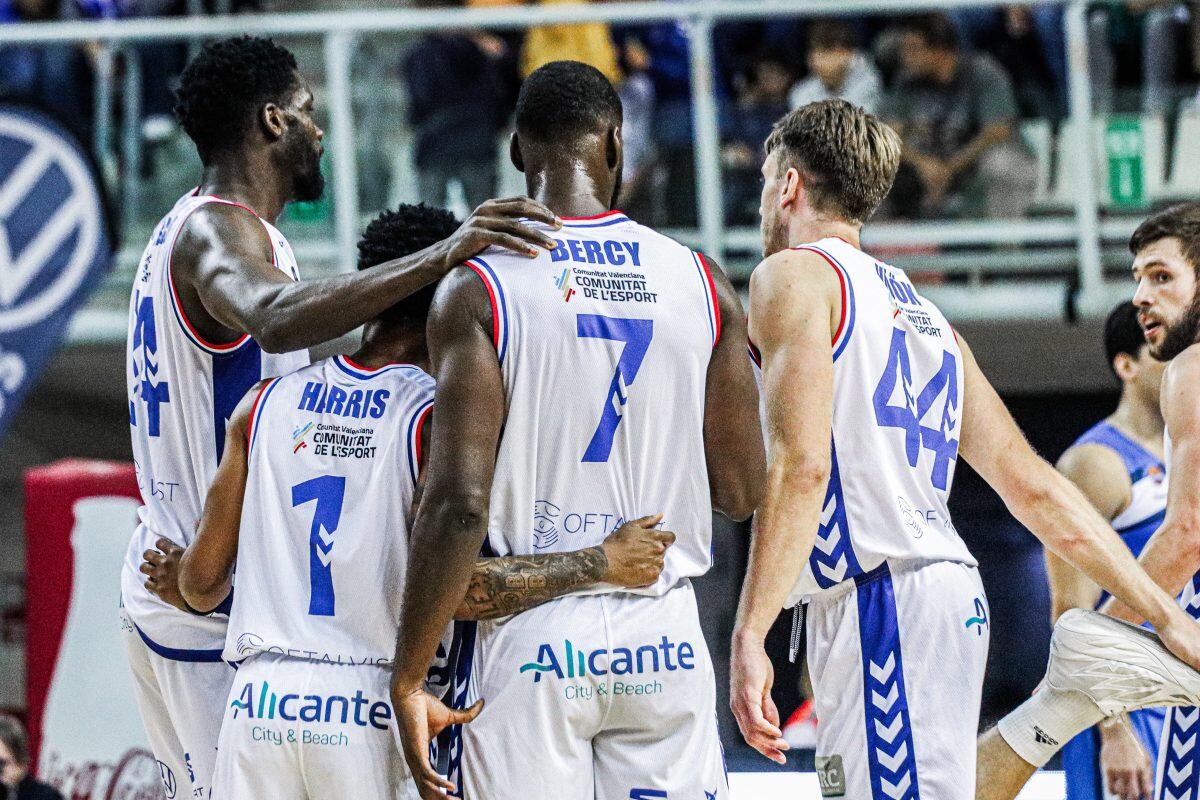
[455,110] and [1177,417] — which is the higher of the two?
[455,110]

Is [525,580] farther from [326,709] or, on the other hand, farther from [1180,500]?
[1180,500]

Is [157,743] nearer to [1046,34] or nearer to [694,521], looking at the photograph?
[694,521]

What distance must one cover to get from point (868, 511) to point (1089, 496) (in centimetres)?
232

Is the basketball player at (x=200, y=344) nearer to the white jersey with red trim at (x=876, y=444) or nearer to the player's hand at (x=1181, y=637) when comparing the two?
the white jersey with red trim at (x=876, y=444)

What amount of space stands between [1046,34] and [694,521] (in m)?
6.21

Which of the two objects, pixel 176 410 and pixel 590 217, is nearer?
pixel 590 217

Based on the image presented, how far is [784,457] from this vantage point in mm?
3338

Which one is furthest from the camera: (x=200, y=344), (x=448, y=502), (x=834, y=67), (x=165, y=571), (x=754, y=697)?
(x=834, y=67)

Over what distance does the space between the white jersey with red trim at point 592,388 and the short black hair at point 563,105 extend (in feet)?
0.73

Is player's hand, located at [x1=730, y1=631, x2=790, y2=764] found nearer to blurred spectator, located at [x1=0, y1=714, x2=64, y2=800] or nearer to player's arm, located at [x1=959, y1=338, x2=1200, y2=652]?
player's arm, located at [x1=959, y1=338, x2=1200, y2=652]

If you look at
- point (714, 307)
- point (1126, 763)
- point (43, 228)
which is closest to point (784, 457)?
point (714, 307)

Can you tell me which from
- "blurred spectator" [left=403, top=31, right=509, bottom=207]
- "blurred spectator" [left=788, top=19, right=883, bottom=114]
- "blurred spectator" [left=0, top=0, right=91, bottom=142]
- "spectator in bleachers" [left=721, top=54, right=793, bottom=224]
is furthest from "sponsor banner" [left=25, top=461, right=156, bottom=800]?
"blurred spectator" [left=788, top=19, right=883, bottom=114]

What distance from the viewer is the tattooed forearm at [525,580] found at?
303cm

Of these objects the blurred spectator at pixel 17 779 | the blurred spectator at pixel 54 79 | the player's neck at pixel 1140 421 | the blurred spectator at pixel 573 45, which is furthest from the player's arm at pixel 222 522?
the blurred spectator at pixel 54 79
